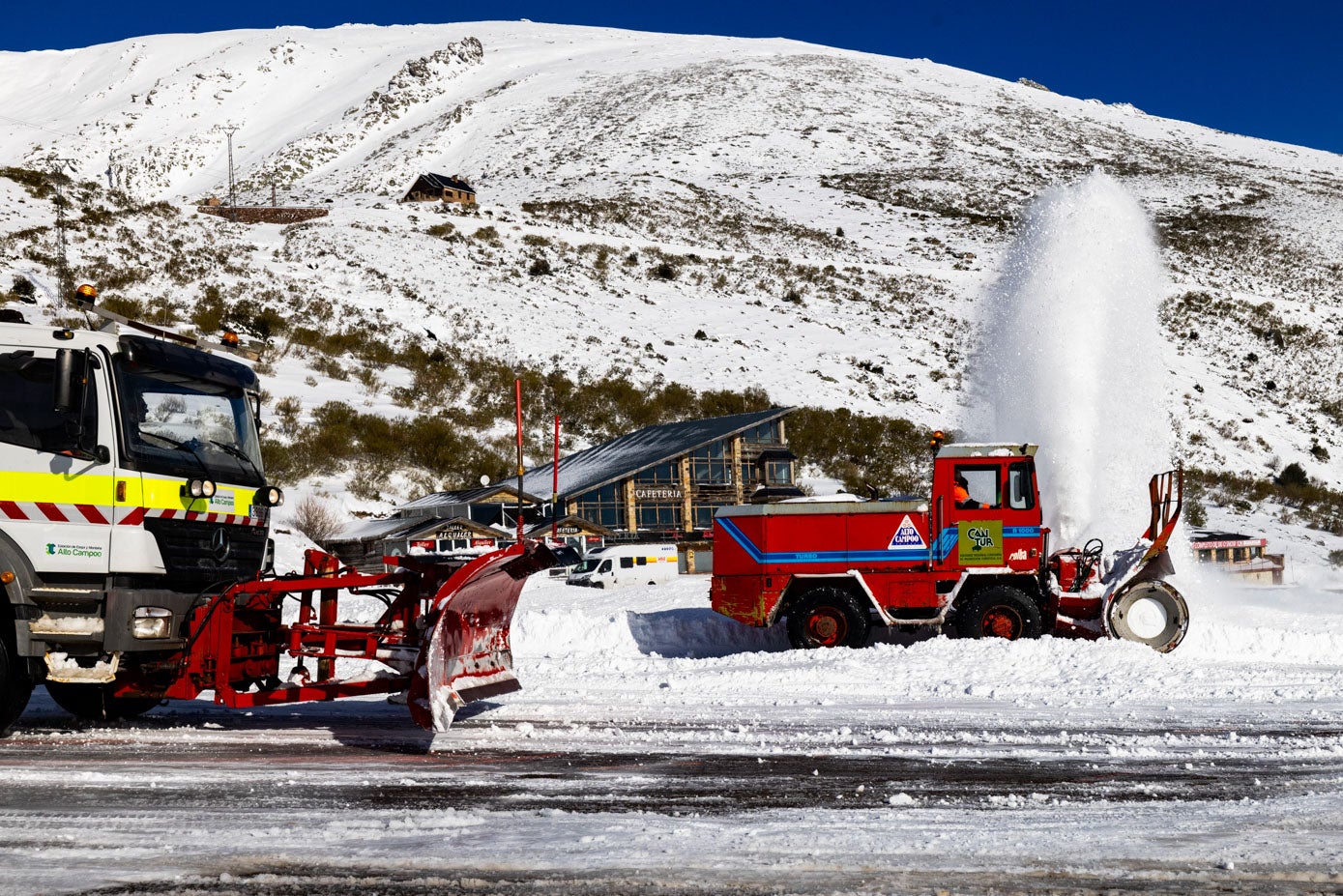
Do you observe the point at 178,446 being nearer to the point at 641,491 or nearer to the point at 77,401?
the point at 77,401

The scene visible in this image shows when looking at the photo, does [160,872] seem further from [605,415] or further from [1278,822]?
[605,415]

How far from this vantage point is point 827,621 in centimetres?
1435

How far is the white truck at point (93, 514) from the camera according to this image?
7.49 meters

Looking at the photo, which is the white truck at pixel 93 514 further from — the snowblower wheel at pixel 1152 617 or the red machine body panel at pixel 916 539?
the snowblower wheel at pixel 1152 617

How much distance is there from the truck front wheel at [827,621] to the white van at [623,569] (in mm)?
18348

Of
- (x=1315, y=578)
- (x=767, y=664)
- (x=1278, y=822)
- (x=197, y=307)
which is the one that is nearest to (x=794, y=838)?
(x=1278, y=822)

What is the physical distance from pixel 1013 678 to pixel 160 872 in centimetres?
867

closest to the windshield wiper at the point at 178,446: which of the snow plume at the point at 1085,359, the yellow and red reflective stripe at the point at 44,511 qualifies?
the yellow and red reflective stripe at the point at 44,511

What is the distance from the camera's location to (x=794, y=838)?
5.48 m

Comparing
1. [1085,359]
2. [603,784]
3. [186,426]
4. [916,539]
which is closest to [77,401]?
[186,426]

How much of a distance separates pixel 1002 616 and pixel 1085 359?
729cm

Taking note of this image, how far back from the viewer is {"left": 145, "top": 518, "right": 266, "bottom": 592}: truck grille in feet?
25.7

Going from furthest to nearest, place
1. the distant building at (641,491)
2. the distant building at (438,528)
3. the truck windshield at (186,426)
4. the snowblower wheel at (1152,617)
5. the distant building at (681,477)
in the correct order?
the distant building at (681,477) → the distant building at (641,491) → the distant building at (438,528) → the snowblower wheel at (1152,617) → the truck windshield at (186,426)

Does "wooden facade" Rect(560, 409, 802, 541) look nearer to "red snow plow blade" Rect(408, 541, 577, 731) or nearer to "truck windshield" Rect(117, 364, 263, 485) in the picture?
"red snow plow blade" Rect(408, 541, 577, 731)
